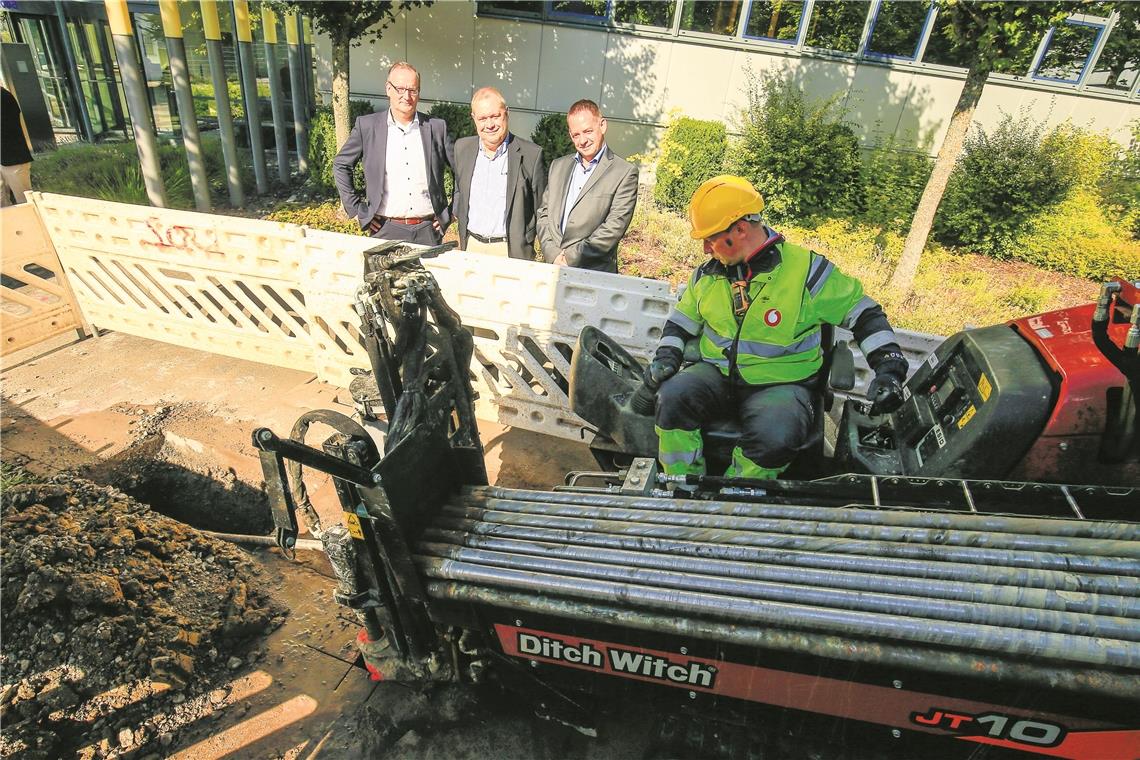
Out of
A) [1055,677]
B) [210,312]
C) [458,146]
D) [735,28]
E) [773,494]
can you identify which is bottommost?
[210,312]

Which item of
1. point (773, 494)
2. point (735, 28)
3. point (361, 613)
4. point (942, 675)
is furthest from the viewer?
point (735, 28)

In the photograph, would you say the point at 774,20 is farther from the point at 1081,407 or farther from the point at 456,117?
the point at 1081,407

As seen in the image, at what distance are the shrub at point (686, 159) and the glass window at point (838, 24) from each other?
239 centimetres

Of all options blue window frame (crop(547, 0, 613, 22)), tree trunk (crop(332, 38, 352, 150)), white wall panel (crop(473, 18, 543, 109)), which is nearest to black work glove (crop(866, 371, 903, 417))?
tree trunk (crop(332, 38, 352, 150))

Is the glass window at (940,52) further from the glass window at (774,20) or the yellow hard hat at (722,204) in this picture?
the yellow hard hat at (722,204)

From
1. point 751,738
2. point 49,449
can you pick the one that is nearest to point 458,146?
point 49,449

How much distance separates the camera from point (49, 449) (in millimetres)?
4441

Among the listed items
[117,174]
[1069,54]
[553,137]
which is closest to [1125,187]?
[1069,54]

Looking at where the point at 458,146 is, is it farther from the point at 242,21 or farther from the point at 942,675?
the point at 242,21

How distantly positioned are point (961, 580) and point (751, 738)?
3.71 ft

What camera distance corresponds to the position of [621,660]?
6.86ft

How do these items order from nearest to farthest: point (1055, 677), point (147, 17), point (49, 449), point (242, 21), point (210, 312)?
1. point (1055, 677)
2. point (49, 449)
3. point (210, 312)
4. point (242, 21)
5. point (147, 17)

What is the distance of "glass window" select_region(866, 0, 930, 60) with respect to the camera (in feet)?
34.7

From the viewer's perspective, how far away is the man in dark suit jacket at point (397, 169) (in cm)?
493
